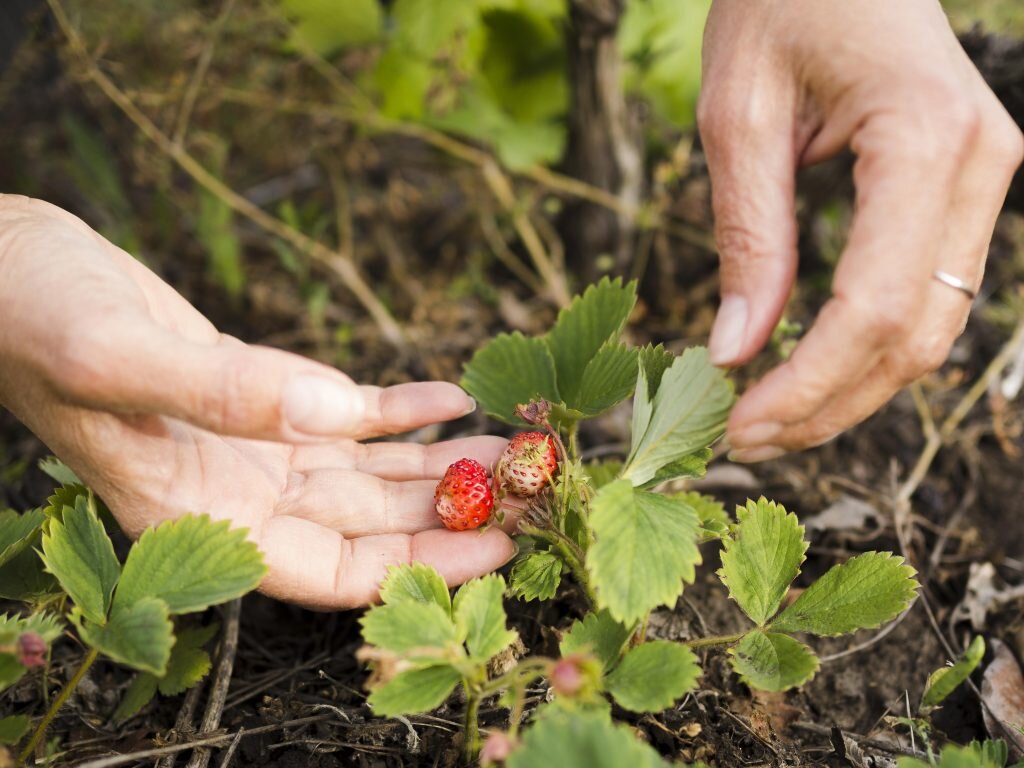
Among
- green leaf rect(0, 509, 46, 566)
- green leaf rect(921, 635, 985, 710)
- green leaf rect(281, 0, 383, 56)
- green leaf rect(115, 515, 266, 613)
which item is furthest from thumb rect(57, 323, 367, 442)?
green leaf rect(281, 0, 383, 56)

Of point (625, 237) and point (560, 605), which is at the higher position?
point (625, 237)

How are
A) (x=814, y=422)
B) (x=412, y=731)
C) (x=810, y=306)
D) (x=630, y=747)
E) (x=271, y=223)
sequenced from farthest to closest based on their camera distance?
(x=810, y=306) → (x=271, y=223) → (x=412, y=731) → (x=814, y=422) → (x=630, y=747)

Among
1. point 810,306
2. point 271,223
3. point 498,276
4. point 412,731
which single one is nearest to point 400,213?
point 498,276

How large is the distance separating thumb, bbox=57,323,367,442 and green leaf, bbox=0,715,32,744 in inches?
20.5

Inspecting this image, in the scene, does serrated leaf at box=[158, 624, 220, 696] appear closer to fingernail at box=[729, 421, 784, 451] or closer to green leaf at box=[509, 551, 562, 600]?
green leaf at box=[509, 551, 562, 600]

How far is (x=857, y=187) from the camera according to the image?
4.26 feet

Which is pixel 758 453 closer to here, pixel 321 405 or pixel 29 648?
pixel 321 405

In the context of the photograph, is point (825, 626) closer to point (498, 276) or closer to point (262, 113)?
point (498, 276)

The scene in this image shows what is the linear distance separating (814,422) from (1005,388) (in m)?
1.57

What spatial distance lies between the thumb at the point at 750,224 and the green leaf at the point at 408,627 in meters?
0.61

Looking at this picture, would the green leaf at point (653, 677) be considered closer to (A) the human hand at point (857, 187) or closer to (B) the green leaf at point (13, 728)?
(A) the human hand at point (857, 187)

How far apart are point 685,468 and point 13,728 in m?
1.15

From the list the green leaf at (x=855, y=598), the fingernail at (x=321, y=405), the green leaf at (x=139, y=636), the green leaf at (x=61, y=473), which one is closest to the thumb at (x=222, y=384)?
the fingernail at (x=321, y=405)

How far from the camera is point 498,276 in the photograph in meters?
3.34
